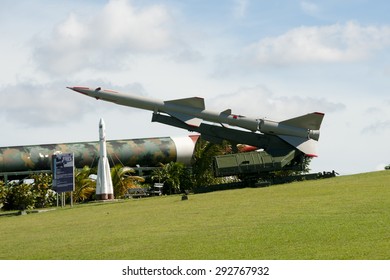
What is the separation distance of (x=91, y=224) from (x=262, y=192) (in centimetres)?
837

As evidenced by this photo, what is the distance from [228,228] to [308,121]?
46.4 ft

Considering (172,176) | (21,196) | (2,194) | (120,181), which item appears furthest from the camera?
(172,176)

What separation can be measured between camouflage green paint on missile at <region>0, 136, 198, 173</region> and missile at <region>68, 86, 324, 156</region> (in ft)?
35.8

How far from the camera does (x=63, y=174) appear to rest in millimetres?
30594

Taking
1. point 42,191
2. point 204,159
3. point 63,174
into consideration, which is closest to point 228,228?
point 63,174

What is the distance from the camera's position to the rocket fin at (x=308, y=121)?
99.1 ft

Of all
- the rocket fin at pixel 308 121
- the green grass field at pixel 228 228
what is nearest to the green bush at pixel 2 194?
the green grass field at pixel 228 228

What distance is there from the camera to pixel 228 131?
3091cm

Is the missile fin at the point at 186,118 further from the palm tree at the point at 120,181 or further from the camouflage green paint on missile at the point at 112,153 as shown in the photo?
the camouflage green paint on missile at the point at 112,153

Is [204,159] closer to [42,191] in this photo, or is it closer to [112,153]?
[112,153]

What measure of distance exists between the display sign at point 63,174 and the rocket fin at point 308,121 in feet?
32.1

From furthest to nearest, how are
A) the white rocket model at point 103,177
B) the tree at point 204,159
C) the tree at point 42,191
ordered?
the tree at point 204,159 < the tree at point 42,191 < the white rocket model at point 103,177

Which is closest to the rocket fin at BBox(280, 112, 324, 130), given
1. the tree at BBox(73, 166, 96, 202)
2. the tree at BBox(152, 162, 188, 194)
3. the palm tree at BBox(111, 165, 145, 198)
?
the tree at BBox(152, 162, 188, 194)
